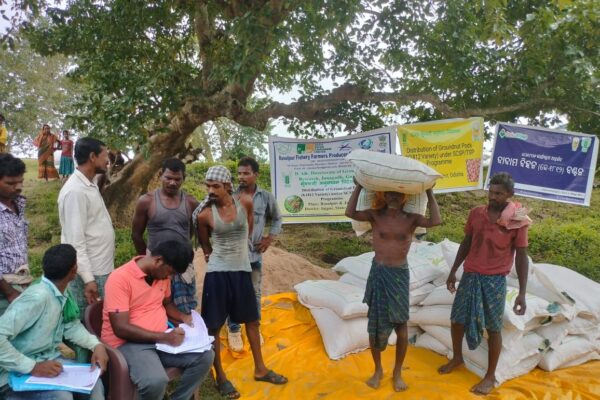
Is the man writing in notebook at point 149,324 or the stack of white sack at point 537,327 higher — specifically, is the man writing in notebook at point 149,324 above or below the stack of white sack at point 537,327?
above

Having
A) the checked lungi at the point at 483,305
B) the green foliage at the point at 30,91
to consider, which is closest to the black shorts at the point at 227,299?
the checked lungi at the point at 483,305

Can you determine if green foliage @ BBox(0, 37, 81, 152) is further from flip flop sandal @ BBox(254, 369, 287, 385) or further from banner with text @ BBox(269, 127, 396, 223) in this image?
flip flop sandal @ BBox(254, 369, 287, 385)

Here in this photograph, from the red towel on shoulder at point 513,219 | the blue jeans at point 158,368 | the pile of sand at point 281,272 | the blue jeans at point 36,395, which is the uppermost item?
the red towel on shoulder at point 513,219

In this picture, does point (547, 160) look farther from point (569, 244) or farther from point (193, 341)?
point (193, 341)

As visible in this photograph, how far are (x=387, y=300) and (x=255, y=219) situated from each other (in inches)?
55.2

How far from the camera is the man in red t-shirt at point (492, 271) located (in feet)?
11.2

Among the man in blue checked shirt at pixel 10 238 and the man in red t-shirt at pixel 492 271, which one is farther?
the man in red t-shirt at pixel 492 271

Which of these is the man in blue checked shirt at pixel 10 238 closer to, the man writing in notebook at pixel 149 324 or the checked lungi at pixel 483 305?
the man writing in notebook at pixel 149 324

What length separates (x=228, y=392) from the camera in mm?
3416

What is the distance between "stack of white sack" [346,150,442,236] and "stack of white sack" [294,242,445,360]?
1178 millimetres

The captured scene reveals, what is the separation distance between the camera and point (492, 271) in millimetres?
3445

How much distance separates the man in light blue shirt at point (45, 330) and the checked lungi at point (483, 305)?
2.46 meters

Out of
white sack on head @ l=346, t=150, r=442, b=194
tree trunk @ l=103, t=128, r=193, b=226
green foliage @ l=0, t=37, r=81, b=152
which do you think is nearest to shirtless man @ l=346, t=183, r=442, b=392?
white sack on head @ l=346, t=150, r=442, b=194

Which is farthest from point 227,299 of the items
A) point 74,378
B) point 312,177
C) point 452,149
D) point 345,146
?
point 452,149
